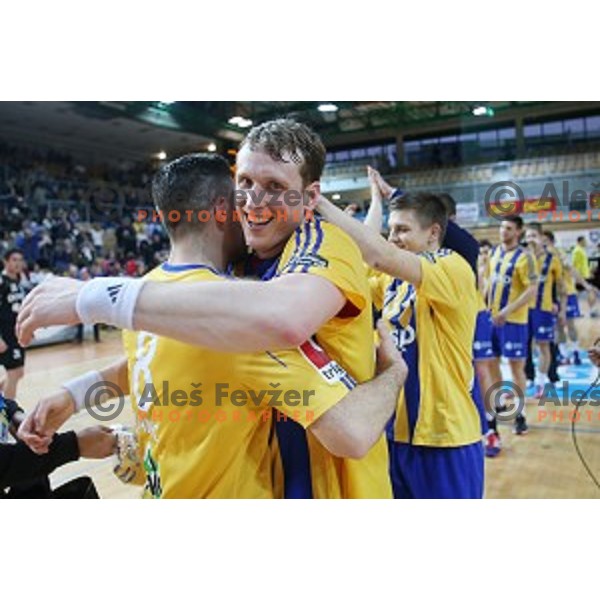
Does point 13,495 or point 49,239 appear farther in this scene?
point 49,239

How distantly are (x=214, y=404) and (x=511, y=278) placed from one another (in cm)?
419

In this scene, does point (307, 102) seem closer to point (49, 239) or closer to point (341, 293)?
point (341, 293)

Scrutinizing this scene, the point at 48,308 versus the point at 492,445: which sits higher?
the point at 48,308

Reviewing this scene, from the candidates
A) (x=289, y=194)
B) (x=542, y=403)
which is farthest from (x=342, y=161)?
(x=289, y=194)

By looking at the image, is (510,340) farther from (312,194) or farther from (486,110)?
(312,194)

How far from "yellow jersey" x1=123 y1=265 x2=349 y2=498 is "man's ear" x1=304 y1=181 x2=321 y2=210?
0.92ft

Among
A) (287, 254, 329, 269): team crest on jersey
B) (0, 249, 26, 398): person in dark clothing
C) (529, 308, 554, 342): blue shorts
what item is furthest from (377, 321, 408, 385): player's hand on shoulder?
(0, 249, 26, 398): person in dark clothing

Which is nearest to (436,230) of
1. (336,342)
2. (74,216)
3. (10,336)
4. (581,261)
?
(336,342)

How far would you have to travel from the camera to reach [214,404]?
114cm

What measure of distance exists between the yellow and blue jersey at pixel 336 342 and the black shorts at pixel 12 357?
4.68 m

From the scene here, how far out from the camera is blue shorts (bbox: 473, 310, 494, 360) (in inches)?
178

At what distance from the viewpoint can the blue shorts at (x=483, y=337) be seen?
14.9ft
